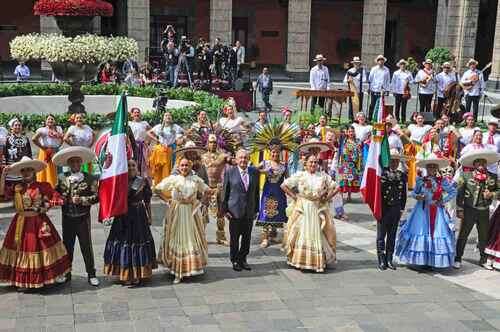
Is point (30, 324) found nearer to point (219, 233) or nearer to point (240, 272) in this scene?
point (240, 272)

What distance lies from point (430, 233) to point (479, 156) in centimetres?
127

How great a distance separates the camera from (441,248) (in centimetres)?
955

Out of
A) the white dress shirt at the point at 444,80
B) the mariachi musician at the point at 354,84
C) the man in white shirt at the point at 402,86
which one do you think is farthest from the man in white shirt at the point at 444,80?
the mariachi musician at the point at 354,84

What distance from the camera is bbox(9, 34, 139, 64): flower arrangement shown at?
49.7 feet

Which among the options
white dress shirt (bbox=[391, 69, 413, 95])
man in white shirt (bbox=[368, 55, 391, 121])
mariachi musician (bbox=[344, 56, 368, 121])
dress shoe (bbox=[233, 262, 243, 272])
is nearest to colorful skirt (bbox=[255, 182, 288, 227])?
dress shoe (bbox=[233, 262, 243, 272])

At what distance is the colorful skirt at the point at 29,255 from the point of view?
8227 mm

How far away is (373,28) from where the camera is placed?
31.9m

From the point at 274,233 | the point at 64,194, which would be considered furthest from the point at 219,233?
the point at 64,194

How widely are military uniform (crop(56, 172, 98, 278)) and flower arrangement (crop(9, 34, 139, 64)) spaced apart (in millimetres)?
7091

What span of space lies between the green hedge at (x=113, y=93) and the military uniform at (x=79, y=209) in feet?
20.8

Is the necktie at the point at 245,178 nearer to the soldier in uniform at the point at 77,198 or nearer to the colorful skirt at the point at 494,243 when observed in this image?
the soldier in uniform at the point at 77,198

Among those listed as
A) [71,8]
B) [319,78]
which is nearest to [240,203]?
[71,8]

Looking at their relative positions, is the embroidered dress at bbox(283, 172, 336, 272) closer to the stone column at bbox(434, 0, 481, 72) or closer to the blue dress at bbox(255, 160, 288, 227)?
the blue dress at bbox(255, 160, 288, 227)

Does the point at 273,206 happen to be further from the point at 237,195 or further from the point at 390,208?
the point at 390,208
